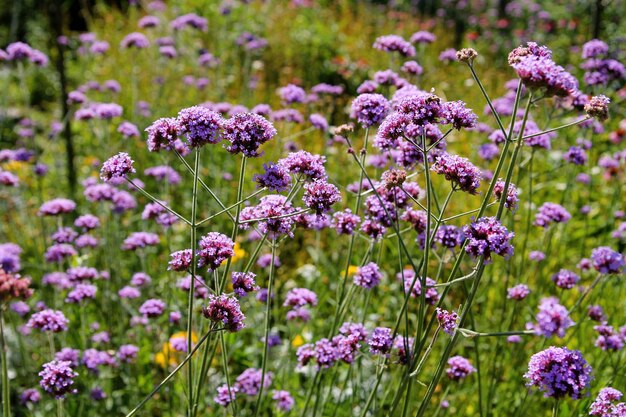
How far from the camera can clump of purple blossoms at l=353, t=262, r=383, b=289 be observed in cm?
263

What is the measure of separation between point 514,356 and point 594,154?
13.0ft

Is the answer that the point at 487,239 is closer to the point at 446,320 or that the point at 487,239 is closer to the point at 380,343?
the point at 446,320

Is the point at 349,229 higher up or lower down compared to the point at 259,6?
lower down

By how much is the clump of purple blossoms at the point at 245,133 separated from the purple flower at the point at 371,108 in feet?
1.93

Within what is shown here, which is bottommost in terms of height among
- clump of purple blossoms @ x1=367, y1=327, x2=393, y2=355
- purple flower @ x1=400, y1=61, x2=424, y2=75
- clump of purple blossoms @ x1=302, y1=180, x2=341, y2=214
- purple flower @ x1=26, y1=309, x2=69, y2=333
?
purple flower @ x1=26, y1=309, x2=69, y2=333

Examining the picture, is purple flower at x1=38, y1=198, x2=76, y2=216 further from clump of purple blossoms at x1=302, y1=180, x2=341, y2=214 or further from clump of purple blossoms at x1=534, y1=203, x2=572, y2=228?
clump of purple blossoms at x1=534, y1=203, x2=572, y2=228

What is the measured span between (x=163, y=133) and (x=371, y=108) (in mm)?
888

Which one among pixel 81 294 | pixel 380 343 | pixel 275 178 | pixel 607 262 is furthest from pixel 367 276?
pixel 81 294

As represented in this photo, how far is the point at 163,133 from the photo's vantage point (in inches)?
80.1

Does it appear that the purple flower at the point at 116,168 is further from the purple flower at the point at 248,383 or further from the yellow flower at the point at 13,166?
the yellow flower at the point at 13,166

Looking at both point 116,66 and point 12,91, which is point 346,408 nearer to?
point 116,66

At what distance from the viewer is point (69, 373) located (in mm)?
2324

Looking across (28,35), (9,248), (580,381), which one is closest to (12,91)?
(28,35)

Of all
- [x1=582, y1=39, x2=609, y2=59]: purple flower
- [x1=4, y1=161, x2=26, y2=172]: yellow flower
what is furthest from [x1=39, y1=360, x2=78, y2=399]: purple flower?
[x1=4, y1=161, x2=26, y2=172]: yellow flower
